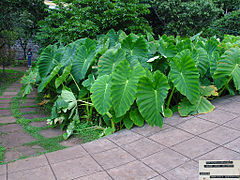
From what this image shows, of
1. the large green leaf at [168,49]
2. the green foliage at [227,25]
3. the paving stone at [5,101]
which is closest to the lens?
the large green leaf at [168,49]

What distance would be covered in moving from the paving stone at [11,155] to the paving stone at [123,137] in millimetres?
1058

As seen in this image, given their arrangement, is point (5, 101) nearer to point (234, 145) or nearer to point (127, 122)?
point (127, 122)

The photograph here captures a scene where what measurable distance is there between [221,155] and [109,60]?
1.84m

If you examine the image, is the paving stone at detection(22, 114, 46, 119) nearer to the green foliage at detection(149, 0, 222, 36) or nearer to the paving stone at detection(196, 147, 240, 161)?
the paving stone at detection(196, 147, 240, 161)

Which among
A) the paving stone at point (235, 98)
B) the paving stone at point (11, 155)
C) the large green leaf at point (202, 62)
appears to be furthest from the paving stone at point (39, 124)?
the paving stone at point (235, 98)

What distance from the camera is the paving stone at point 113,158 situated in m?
2.26

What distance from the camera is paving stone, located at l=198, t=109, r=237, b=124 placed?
2.98 meters

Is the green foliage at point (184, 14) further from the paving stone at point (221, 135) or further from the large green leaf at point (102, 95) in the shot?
the paving stone at point (221, 135)

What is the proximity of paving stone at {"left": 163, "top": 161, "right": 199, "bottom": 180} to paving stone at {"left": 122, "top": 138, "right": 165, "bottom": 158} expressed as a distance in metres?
0.37

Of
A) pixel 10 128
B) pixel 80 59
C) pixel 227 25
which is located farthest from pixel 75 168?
pixel 227 25

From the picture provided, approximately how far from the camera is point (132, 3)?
674 centimetres

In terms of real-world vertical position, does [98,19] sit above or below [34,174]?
above

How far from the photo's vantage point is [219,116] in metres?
3.09

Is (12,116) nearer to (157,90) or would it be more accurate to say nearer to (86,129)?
(86,129)
